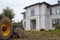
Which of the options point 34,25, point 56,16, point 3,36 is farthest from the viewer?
point 34,25

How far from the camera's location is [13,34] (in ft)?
35.0

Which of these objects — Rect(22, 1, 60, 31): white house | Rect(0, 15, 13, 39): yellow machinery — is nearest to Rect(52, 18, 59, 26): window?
Rect(22, 1, 60, 31): white house

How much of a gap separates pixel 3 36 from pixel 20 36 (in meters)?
2.27

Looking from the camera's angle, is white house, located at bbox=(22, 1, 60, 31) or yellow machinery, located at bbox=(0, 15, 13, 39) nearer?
yellow machinery, located at bbox=(0, 15, 13, 39)

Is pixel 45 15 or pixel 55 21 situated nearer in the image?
pixel 55 21

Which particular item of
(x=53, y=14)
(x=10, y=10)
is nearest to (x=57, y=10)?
(x=53, y=14)

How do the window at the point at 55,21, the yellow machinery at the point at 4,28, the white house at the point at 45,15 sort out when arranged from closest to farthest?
the yellow machinery at the point at 4,28
the window at the point at 55,21
the white house at the point at 45,15

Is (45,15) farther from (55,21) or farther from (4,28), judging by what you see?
(4,28)

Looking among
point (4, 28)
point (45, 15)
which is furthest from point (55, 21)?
point (4, 28)

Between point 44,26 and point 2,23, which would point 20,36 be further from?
point 44,26

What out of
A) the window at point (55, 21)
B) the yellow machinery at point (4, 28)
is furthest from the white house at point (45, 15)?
the yellow machinery at point (4, 28)

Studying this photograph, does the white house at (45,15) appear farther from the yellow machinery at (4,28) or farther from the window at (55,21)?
the yellow machinery at (4,28)

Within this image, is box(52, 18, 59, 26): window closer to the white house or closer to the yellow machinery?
the white house

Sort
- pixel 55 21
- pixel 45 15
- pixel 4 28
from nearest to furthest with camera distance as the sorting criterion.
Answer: pixel 4 28
pixel 55 21
pixel 45 15
